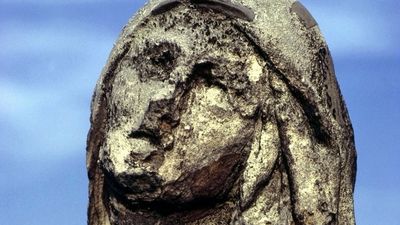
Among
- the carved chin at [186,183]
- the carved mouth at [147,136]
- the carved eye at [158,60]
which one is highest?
the carved eye at [158,60]

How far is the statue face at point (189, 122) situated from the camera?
8.46 m

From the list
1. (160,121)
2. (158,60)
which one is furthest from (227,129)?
(158,60)

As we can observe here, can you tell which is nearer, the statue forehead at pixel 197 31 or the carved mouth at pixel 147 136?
the carved mouth at pixel 147 136

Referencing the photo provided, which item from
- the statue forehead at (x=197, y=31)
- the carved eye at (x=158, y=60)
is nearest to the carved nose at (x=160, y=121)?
the carved eye at (x=158, y=60)

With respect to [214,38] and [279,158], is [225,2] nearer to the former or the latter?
[214,38]

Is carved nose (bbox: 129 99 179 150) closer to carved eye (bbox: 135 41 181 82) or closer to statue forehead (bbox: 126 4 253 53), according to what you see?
carved eye (bbox: 135 41 181 82)

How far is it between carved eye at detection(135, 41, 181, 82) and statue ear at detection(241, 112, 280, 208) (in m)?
0.57

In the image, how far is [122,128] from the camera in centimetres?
862

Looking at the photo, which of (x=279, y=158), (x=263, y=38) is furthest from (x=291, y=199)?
(x=263, y=38)

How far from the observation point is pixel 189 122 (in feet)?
27.8

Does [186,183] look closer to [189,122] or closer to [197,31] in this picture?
[189,122]

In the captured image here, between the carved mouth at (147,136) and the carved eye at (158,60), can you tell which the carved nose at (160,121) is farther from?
the carved eye at (158,60)

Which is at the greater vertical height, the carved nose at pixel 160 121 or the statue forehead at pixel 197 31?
the statue forehead at pixel 197 31

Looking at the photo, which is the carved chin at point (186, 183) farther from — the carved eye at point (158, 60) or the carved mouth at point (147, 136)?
the carved eye at point (158, 60)
